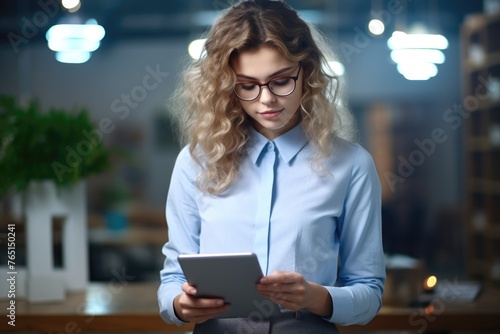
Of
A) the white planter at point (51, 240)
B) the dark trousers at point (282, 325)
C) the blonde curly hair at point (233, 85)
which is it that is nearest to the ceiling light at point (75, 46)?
the white planter at point (51, 240)

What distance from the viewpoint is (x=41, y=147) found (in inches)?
110

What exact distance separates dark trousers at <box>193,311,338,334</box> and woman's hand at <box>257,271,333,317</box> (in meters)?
0.07

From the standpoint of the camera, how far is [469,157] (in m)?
6.16

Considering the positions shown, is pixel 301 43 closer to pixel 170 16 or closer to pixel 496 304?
pixel 496 304

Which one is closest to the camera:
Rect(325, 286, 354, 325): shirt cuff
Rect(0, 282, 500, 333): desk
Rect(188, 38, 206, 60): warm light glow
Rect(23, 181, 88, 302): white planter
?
Rect(325, 286, 354, 325): shirt cuff

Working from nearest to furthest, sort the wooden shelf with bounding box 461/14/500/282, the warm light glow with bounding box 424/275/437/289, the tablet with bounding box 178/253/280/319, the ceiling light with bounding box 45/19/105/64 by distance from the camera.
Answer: the tablet with bounding box 178/253/280/319 → the warm light glow with bounding box 424/275/437/289 → the ceiling light with bounding box 45/19/105/64 → the wooden shelf with bounding box 461/14/500/282

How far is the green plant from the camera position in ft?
9.12

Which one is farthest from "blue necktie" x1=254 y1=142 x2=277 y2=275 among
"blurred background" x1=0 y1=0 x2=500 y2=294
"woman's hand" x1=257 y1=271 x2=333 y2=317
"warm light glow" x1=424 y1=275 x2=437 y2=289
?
"blurred background" x1=0 y1=0 x2=500 y2=294

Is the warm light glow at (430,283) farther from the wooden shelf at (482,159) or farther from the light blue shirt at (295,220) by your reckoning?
the wooden shelf at (482,159)

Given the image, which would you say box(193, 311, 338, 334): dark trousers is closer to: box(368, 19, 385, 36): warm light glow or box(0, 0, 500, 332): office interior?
box(368, 19, 385, 36): warm light glow

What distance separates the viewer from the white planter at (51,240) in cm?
274

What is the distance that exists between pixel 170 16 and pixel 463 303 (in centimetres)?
388

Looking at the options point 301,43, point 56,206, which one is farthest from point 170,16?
point 301,43

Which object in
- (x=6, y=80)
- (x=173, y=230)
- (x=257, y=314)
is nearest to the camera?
(x=257, y=314)
